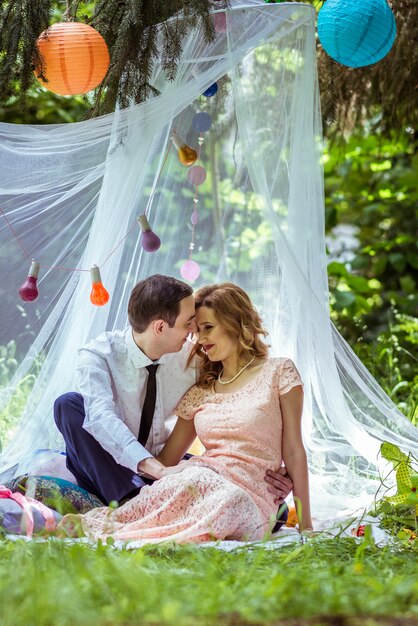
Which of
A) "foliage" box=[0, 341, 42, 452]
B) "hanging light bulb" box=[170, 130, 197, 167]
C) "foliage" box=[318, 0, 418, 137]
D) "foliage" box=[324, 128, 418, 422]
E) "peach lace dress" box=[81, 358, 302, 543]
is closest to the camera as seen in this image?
"peach lace dress" box=[81, 358, 302, 543]

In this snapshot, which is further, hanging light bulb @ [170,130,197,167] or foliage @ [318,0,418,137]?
foliage @ [318,0,418,137]

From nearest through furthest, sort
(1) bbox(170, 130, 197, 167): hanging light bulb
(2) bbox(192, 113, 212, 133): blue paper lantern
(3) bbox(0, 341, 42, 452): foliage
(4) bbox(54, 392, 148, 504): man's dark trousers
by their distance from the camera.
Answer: (4) bbox(54, 392, 148, 504): man's dark trousers, (3) bbox(0, 341, 42, 452): foliage, (1) bbox(170, 130, 197, 167): hanging light bulb, (2) bbox(192, 113, 212, 133): blue paper lantern

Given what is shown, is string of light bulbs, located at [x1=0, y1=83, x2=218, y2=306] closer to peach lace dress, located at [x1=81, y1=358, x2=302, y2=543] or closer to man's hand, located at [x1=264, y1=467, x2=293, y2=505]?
peach lace dress, located at [x1=81, y1=358, x2=302, y2=543]

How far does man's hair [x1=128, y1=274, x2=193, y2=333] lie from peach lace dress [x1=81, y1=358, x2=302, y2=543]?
0.99 feet

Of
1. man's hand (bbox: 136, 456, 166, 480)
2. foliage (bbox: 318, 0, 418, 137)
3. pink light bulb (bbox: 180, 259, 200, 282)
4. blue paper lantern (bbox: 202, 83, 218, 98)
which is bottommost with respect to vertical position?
man's hand (bbox: 136, 456, 166, 480)

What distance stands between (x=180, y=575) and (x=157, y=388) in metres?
1.30

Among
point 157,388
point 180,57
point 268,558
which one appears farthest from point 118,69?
point 268,558

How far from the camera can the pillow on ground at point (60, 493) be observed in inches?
114

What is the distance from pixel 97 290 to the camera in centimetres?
311

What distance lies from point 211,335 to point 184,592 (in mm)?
1503

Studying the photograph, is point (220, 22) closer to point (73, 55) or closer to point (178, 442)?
point (73, 55)

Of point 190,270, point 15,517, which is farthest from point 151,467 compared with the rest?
point 190,270

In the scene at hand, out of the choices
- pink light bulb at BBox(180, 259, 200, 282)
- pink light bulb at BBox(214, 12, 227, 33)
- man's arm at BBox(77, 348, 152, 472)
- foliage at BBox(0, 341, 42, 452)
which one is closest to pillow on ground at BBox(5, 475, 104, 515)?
man's arm at BBox(77, 348, 152, 472)

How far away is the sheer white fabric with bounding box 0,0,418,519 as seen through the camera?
312cm
